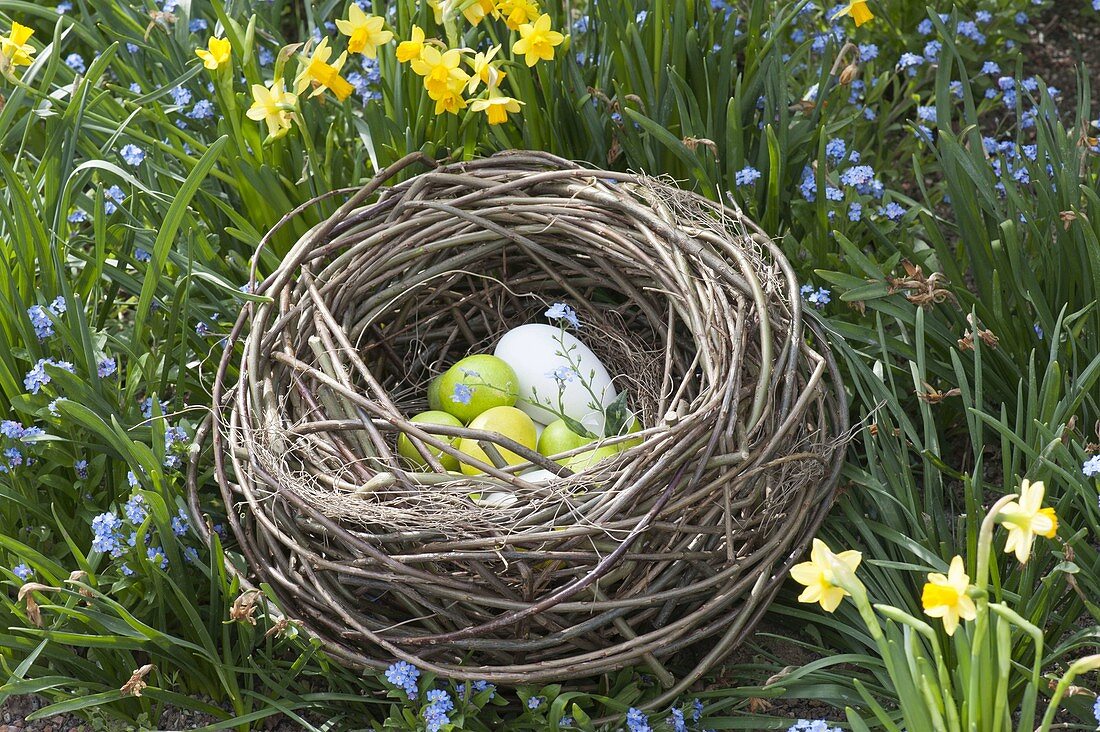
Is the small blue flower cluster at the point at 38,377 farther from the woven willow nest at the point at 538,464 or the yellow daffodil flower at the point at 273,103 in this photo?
the yellow daffodil flower at the point at 273,103

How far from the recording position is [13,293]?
1.80 meters

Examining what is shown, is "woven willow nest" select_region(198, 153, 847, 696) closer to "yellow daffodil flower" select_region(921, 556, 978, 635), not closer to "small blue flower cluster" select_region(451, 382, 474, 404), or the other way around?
"small blue flower cluster" select_region(451, 382, 474, 404)

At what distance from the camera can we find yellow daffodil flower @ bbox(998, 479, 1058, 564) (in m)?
1.16

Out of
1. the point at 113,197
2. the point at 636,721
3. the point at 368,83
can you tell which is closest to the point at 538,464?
the point at 636,721

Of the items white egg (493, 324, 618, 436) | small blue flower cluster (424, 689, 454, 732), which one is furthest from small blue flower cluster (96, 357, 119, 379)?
small blue flower cluster (424, 689, 454, 732)

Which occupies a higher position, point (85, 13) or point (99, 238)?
point (85, 13)

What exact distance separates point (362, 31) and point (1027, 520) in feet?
4.57

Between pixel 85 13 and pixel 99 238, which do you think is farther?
pixel 85 13

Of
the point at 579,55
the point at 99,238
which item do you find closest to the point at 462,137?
the point at 579,55

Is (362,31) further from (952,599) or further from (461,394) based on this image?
(952,599)

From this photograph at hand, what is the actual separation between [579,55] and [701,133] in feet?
1.65

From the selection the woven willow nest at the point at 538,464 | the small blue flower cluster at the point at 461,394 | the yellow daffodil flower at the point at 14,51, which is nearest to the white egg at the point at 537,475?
the woven willow nest at the point at 538,464

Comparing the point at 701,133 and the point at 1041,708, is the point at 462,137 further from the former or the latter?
the point at 1041,708

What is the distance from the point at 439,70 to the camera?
6.32 feet
